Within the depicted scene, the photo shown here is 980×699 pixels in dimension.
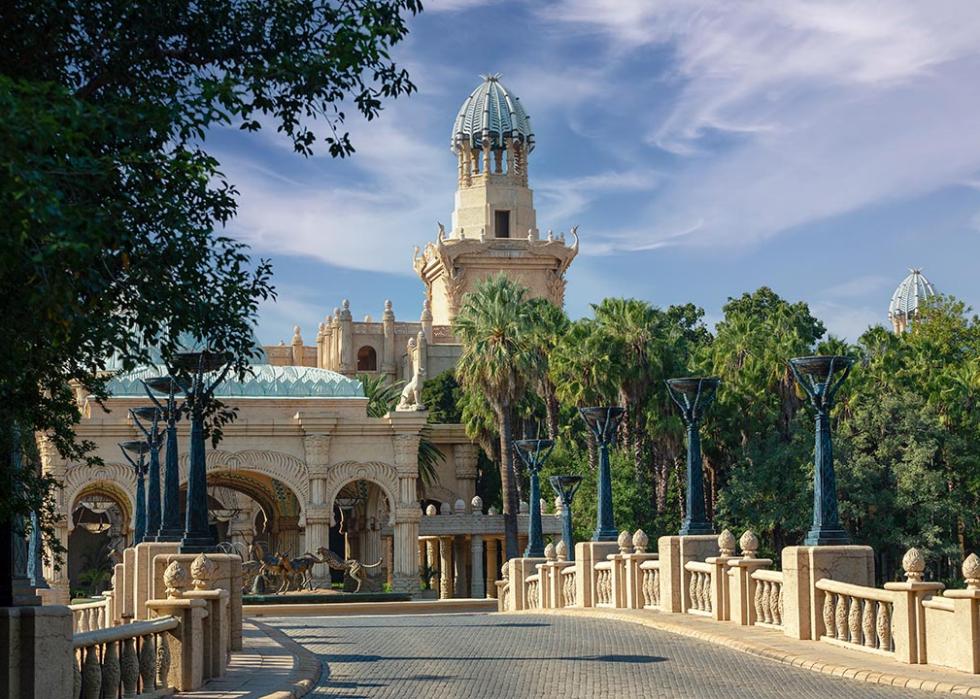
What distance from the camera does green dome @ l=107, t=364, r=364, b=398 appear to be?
6731 centimetres

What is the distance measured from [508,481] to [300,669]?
4852 cm

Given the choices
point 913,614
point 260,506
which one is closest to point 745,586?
point 913,614

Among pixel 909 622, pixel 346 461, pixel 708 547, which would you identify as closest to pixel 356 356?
pixel 346 461

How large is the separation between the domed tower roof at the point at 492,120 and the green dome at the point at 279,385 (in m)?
43.4

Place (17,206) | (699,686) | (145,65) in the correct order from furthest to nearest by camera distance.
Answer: (699,686) < (145,65) < (17,206)

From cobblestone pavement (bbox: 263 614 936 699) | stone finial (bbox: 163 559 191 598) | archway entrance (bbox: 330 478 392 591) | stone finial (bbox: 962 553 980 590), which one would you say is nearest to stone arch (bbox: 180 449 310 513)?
archway entrance (bbox: 330 478 392 591)

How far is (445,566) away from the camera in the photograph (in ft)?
248

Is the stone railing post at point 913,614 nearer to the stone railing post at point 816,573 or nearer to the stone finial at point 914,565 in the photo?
the stone finial at point 914,565

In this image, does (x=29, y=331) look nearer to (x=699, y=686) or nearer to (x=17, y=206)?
(x=17, y=206)

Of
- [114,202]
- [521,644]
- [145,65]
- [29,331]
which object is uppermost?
[145,65]

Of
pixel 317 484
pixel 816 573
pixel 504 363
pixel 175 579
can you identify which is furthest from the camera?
pixel 504 363

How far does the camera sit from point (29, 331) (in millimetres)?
11812

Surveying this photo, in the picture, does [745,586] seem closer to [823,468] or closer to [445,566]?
[823,468]

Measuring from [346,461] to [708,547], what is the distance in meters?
36.7
